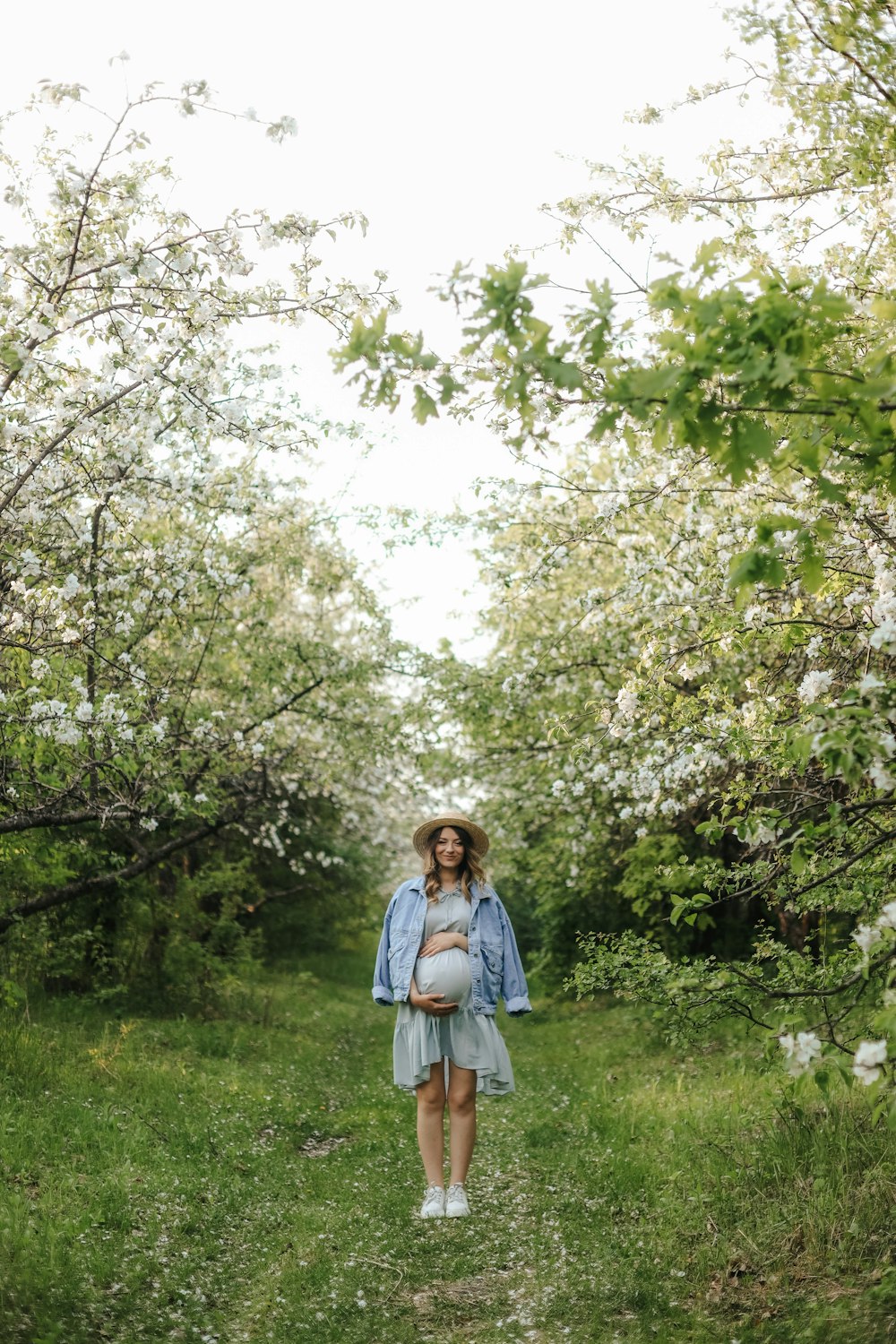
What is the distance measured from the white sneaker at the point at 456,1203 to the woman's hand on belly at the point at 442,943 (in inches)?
47.5

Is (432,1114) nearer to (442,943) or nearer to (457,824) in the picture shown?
(442,943)

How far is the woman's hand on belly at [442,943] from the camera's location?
6387 mm

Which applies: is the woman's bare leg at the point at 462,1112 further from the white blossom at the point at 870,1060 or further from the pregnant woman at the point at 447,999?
the white blossom at the point at 870,1060

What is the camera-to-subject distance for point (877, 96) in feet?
19.4

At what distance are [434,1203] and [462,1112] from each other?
48 cm

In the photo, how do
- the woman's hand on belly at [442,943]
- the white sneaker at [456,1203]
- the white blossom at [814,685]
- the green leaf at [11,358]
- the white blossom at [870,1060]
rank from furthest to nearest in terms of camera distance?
1. the woman's hand on belly at [442,943]
2. the white sneaker at [456,1203]
3. the green leaf at [11,358]
4. the white blossom at [814,685]
5. the white blossom at [870,1060]

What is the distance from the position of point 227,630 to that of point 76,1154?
6109mm

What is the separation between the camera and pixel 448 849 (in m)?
6.66

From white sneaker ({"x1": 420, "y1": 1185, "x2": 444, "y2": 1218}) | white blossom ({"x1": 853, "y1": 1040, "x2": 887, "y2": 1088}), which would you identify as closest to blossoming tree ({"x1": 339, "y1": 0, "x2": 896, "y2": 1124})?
white blossom ({"x1": 853, "y1": 1040, "x2": 887, "y2": 1088})

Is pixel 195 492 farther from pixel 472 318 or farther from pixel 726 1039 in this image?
pixel 726 1039

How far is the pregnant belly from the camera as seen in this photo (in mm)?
6297

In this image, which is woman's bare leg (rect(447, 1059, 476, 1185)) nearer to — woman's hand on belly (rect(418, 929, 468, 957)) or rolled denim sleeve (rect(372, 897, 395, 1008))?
rolled denim sleeve (rect(372, 897, 395, 1008))

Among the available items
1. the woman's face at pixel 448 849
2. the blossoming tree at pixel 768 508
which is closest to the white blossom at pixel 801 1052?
the blossoming tree at pixel 768 508

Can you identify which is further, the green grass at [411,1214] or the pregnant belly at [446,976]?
the pregnant belly at [446,976]
